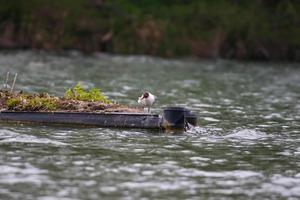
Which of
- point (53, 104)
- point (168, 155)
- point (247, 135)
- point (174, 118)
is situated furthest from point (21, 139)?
point (247, 135)

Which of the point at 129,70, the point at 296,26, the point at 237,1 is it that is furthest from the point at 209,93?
the point at 237,1

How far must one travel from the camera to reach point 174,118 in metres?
24.0

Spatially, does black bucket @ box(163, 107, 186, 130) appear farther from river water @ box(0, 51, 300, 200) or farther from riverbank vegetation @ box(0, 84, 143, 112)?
riverbank vegetation @ box(0, 84, 143, 112)

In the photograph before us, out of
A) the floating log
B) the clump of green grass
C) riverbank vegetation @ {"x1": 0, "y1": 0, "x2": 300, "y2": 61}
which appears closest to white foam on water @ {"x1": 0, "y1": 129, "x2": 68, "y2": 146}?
the floating log

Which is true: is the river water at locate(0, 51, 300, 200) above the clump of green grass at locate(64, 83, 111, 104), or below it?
below

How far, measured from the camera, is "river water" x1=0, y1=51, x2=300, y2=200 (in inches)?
634

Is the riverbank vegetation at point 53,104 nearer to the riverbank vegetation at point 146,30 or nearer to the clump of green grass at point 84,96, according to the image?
the clump of green grass at point 84,96

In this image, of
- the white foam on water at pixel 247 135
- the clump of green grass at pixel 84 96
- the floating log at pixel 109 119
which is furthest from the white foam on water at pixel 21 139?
the white foam on water at pixel 247 135

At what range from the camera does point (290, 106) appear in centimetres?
3544

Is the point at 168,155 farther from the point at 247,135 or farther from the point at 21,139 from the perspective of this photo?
the point at 247,135

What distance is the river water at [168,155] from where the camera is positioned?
16.1 metres

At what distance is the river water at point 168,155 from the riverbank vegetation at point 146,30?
31.5 metres

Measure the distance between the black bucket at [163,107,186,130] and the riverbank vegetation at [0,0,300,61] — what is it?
46682 millimetres

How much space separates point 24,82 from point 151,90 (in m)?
6.96
